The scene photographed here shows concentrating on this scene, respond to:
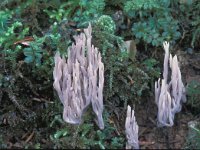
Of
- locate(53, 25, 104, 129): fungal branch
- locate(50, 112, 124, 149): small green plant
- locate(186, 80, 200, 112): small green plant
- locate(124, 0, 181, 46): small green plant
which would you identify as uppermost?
locate(124, 0, 181, 46): small green plant

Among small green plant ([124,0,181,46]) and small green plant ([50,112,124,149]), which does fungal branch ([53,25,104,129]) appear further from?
small green plant ([124,0,181,46])

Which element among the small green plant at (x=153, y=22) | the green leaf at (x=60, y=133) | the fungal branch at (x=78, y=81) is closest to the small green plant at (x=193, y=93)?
the small green plant at (x=153, y=22)

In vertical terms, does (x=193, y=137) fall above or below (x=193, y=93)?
below

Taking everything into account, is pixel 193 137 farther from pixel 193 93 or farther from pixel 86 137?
pixel 86 137

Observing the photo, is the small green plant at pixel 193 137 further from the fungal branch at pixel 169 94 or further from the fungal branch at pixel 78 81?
the fungal branch at pixel 78 81

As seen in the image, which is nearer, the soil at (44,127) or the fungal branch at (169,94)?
the fungal branch at (169,94)

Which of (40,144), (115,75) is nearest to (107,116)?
(115,75)

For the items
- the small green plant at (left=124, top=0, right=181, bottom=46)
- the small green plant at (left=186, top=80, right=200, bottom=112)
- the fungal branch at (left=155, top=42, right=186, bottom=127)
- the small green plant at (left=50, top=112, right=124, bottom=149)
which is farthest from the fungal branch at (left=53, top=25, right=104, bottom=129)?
the small green plant at (left=186, top=80, right=200, bottom=112)

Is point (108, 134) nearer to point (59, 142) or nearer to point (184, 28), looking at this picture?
point (59, 142)

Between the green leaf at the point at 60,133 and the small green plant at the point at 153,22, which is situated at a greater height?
the small green plant at the point at 153,22

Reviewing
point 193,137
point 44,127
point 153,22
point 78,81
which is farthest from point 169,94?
point 44,127

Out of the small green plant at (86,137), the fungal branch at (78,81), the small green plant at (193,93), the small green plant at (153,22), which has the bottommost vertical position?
the small green plant at (86,137)

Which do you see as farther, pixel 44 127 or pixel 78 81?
pixel 44 127
